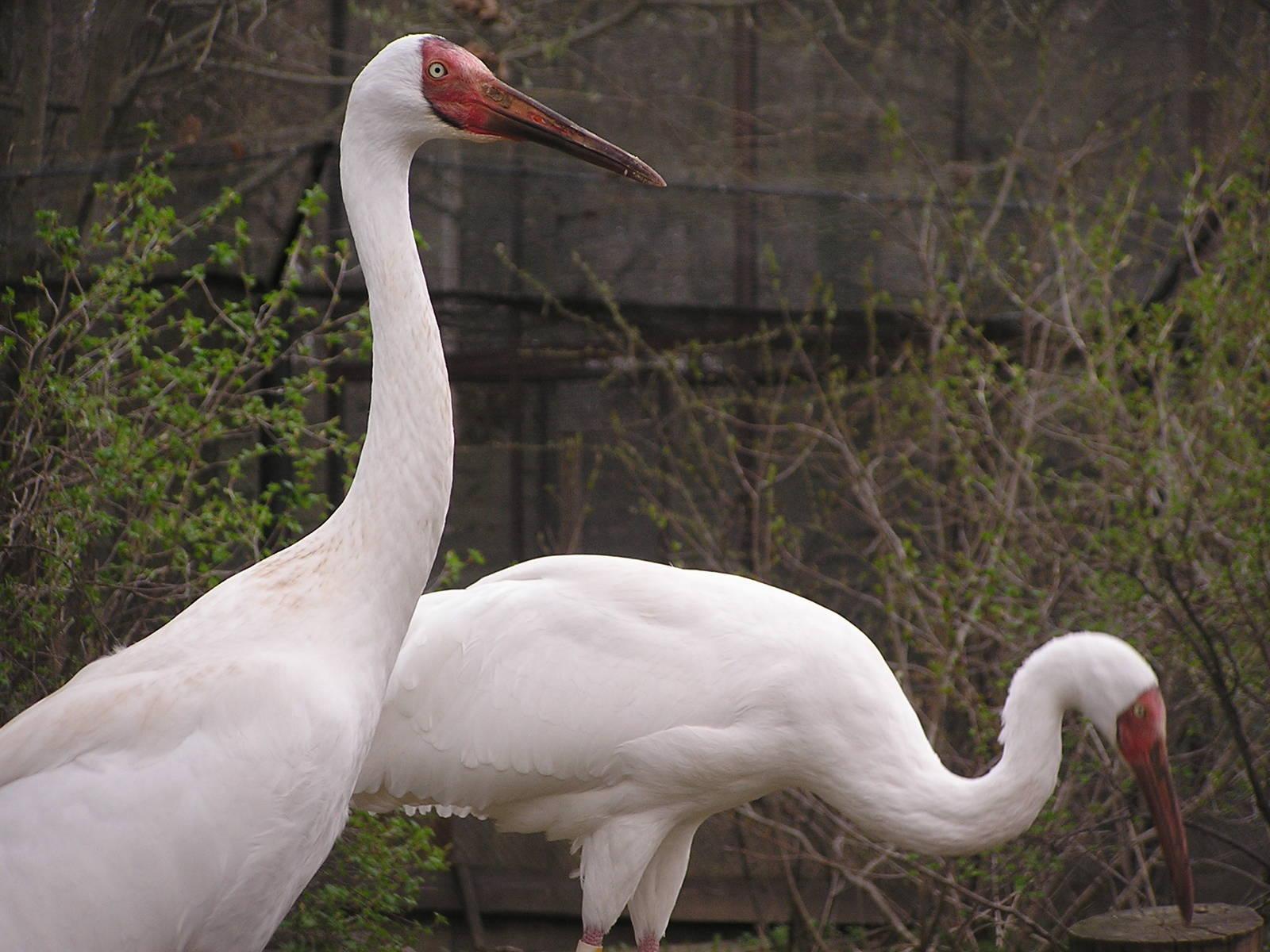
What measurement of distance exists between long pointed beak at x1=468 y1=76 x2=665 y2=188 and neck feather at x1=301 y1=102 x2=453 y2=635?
212 millimetres

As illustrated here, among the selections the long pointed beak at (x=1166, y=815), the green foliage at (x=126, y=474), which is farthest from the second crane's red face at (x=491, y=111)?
the long pointed beak at (x=1166, y=815)

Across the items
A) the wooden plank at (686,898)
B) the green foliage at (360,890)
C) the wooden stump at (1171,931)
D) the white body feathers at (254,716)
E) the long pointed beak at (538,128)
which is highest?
the long pointed beak at (538,128)

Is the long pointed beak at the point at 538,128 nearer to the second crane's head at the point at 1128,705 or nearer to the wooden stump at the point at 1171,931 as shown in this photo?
the second crane's head at the point at 1128,705

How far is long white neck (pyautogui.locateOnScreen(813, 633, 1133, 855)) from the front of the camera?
3322mm

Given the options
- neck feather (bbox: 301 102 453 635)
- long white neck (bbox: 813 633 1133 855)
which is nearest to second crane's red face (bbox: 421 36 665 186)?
neck feather (bbox: 301 102 453 635)

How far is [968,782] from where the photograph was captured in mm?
3395

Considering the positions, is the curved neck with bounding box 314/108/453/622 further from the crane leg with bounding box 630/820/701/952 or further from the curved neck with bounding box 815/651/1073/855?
the crane leg with bounding box 630/820/701/952

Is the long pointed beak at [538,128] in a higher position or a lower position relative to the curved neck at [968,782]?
higher

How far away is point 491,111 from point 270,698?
3.62 ft

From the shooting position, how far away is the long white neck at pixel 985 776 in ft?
10.9

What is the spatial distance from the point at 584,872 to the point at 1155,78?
159 inches

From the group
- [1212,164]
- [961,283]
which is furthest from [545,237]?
[1212,164]

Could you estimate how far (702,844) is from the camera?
5.46 metres

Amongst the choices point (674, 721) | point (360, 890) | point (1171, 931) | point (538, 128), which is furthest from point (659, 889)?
point (538, 128)
